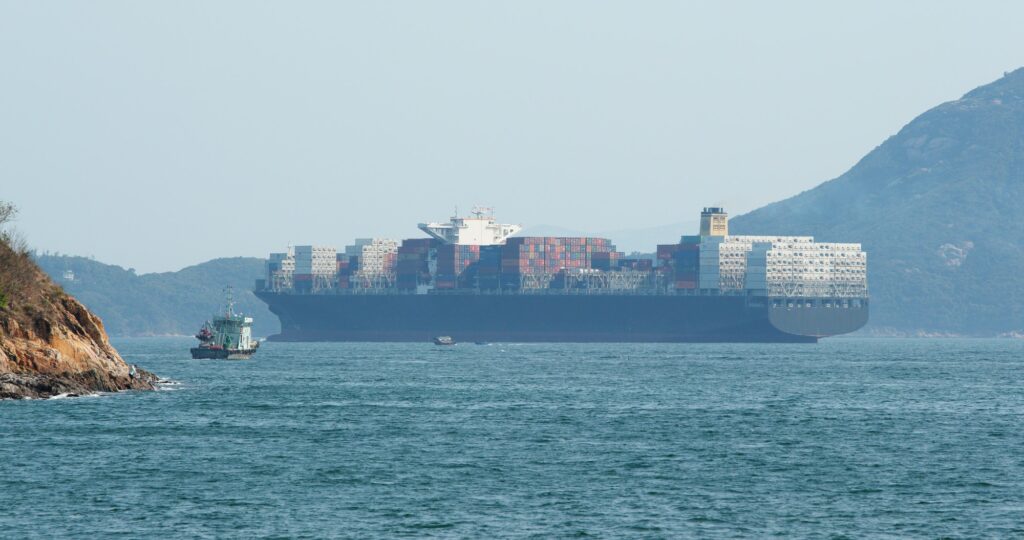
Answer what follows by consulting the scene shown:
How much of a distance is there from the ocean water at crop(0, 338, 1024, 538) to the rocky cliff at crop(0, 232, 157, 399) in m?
1.91

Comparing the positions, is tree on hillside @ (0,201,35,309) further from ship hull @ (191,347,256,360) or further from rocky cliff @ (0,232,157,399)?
ship hull @ (191,347,256,360)

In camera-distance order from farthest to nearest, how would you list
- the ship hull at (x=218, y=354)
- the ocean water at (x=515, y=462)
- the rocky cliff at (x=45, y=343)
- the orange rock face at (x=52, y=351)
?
the ship hull at (x=218, y=354), the rocky cliff at (x=45, y=343), the orange rock face at (x=52, y=351), the ocean water at (x=515, y=462)

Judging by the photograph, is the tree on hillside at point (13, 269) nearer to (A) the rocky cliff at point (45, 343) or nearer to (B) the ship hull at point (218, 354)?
(A) the rocky cliff at point (45, 343)

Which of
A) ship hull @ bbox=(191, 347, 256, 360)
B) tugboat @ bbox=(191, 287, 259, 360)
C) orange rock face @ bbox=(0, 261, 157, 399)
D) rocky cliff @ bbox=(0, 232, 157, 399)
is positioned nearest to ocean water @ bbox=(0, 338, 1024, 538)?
orange rock face @ bbox=(0, 261, 157, 399)

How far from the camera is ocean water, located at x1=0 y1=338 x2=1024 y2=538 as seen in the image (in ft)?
161

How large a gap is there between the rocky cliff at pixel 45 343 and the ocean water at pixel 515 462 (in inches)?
75.3

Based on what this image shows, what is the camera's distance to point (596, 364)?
156750 mm

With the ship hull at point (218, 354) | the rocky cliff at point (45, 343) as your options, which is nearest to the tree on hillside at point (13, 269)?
the rocky cliff at point (45, 343)

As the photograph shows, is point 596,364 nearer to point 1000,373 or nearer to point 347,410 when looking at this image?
point 1000,373

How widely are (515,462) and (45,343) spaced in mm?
35549

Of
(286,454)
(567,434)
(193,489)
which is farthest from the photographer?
(567,434)

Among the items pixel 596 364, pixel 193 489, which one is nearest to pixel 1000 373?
pixel 596 364

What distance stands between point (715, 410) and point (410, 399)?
18.0 meters

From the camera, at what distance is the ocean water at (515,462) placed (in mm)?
49156
